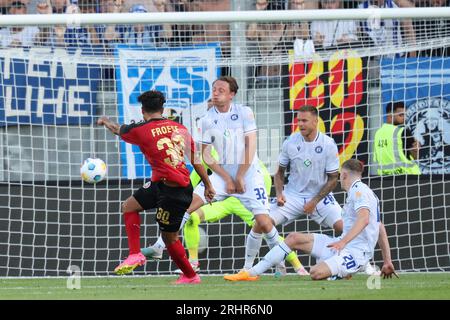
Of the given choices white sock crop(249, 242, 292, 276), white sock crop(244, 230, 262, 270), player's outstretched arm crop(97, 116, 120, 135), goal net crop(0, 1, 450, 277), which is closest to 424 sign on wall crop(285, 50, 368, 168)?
goal net crop(0, 1, 450, 277)

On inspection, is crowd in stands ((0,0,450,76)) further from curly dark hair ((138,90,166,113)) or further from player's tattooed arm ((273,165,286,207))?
curly dark hair ((138,90,166,113))

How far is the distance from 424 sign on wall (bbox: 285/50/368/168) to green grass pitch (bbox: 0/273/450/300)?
7.36 ft

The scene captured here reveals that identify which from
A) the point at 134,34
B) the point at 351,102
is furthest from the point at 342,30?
the point at 134,34

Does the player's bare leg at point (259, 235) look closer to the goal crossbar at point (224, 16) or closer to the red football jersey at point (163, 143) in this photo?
the red football jersey at point (163, 143)

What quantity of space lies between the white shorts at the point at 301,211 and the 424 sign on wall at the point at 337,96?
1257 millimetres

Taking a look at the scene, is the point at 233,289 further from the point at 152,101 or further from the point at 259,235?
the point at 259,235

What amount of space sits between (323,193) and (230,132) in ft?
3.87

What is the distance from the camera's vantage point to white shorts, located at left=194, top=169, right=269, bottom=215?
12312 mm

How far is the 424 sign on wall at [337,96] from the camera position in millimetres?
13969

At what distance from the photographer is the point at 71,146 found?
14227 mm

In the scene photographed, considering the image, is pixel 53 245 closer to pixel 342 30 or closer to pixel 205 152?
pixel 205 152

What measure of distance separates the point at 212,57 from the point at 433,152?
9.30ft

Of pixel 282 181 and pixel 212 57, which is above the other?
pixel 212 57

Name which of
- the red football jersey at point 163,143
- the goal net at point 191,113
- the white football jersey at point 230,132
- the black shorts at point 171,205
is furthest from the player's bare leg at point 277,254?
the goal net at point 191,113
